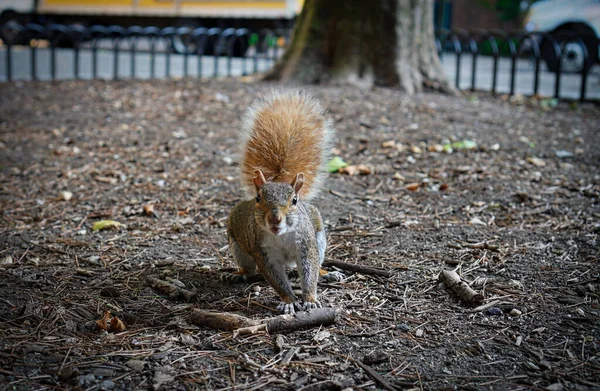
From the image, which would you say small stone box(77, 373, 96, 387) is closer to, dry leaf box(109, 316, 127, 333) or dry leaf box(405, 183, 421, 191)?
dry leaf box(109, 316, 127, 333)

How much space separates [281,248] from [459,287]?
848 millimetres

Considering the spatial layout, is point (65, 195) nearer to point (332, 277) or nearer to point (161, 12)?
point (332, 277)

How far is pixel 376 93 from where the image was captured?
792cm

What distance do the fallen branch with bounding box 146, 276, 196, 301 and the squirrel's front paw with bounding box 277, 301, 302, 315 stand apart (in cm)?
44

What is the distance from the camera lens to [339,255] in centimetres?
368

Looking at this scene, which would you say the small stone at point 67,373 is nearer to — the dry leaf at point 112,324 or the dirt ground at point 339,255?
the dirt ground at point 339,255

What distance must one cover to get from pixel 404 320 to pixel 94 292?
1457 mm

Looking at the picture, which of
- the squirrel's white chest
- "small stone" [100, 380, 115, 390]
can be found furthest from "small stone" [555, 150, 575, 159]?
"small stone" [100, 380, 115, 390]

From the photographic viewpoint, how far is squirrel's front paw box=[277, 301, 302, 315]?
9.57 feet

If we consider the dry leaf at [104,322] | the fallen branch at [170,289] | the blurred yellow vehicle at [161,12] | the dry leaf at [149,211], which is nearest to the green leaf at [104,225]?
the dry leaf at [149,211]

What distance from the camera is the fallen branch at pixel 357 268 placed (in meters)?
3.36

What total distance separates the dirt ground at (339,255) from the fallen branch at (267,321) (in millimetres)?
43

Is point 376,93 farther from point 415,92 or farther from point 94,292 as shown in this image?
Result: point 94,292

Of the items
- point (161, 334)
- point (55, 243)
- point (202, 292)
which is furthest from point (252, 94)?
point (161, 334)
